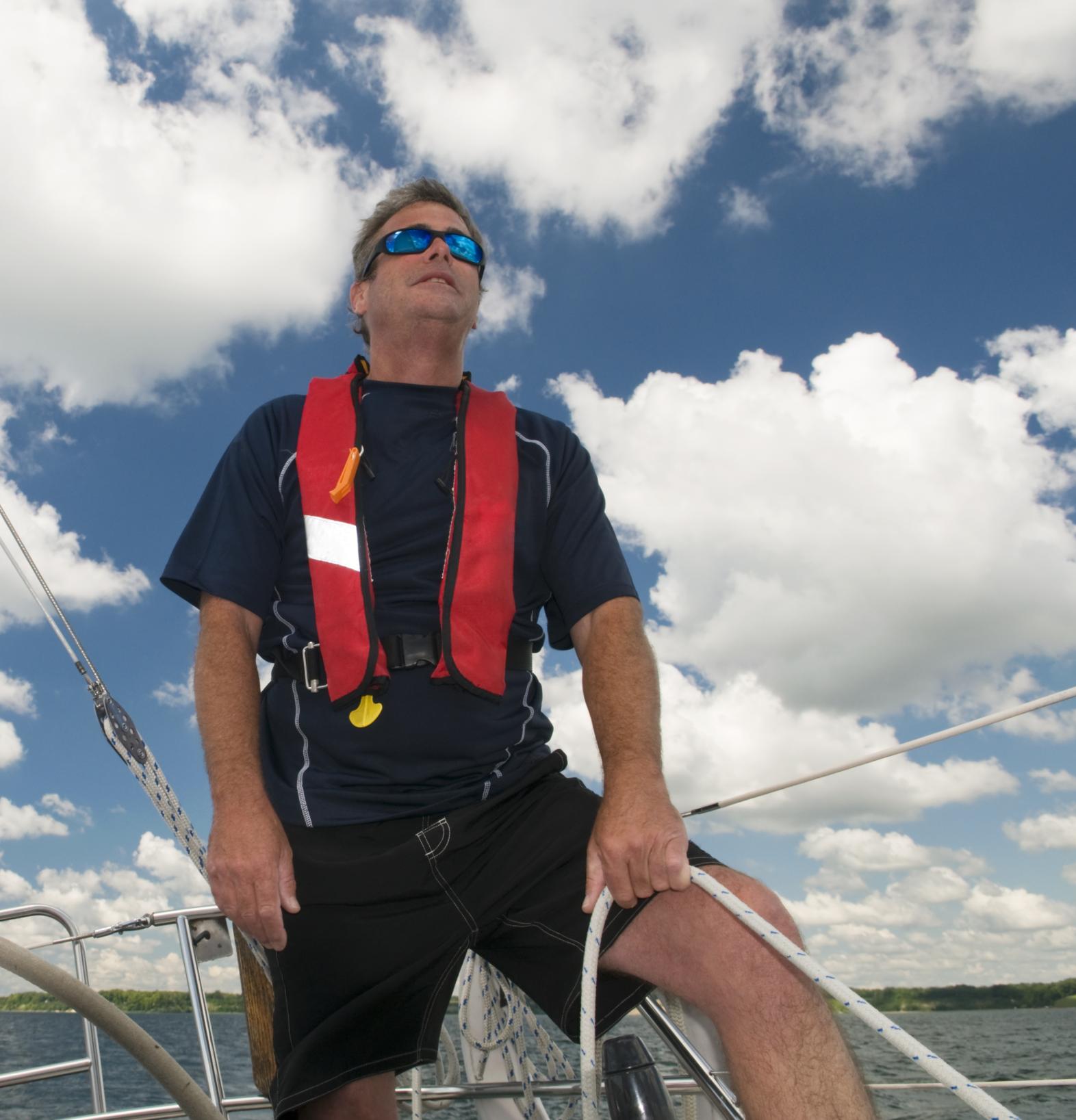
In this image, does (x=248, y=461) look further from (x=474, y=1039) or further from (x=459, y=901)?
(x=474, y=1039)

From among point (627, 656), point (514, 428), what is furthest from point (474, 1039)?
point (514, 428)

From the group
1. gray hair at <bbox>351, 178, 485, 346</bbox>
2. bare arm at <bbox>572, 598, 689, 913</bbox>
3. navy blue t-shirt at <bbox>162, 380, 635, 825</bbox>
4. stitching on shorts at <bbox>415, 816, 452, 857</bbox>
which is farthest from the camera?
gray hair at <bbox>351, 178, 485, 346</bbox>

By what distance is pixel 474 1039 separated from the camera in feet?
8.23

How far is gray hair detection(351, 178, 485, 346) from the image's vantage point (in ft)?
9.48

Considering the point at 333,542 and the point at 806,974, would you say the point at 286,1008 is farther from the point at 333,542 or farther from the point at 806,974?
the point at 806,974

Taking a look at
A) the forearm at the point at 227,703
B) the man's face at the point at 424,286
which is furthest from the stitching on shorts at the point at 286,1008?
the man's face at the point at 424,286

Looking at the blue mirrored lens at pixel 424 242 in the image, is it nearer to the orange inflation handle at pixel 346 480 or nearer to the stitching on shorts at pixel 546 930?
the orange inflation handle at pixel 346 480

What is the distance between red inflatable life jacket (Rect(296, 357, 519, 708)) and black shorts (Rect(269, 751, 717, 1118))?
30 centimetres

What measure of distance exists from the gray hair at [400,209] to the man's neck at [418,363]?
1.17 feet

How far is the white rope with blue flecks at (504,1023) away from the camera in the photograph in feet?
8.18

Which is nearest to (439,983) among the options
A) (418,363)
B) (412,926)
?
(412,926)

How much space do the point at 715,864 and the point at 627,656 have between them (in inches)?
21.0

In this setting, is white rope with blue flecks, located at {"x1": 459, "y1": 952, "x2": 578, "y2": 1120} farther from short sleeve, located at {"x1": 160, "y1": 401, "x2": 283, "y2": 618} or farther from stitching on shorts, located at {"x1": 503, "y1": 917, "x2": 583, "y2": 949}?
short sleeve, located at {"x1": 160, "y1": 401, "x2": 283, "y2": 618}

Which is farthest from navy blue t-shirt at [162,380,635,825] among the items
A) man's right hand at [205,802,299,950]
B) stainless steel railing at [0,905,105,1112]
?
stainless steel railing at [0,905,105,1112]
